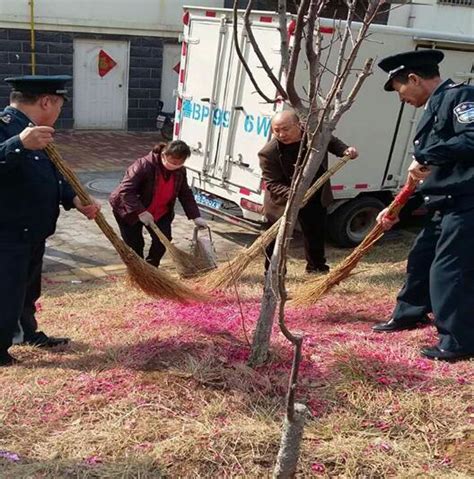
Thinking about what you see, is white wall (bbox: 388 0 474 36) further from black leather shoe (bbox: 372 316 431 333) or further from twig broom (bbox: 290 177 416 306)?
black leather shoe (bbox: 372 316 431 333)

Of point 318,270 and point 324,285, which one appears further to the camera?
point 318,270

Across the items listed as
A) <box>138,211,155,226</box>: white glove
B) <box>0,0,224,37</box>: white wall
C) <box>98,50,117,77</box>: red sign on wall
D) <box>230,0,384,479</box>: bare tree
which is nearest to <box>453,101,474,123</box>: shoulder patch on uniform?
<box>230,0,384,479</box>: bare tree

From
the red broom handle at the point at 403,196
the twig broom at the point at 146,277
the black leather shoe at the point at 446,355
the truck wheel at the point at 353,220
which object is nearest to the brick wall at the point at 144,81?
the truck wheel at the point at 353,220

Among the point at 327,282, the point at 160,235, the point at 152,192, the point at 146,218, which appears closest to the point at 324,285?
the point at 327,282

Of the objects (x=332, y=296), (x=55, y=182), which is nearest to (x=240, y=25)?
(x=332, y=296)

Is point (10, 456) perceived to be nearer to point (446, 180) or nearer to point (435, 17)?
point (446, 180)

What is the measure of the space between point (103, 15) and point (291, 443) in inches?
478

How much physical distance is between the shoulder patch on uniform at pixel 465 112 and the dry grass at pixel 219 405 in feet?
4.54

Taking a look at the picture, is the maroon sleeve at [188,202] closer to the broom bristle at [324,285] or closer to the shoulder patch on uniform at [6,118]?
the broom bristle at [324,285]

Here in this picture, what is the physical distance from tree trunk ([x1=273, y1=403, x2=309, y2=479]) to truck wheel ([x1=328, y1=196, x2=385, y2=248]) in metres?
5.07

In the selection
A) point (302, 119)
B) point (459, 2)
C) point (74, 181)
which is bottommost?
point (74, 181)

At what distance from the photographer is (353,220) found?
24.7 ft

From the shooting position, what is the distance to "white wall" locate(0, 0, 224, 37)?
39.3 ft

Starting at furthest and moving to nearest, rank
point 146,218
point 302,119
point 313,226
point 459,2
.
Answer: point 459,2
point 313,226
point 146,218
point 302,119
